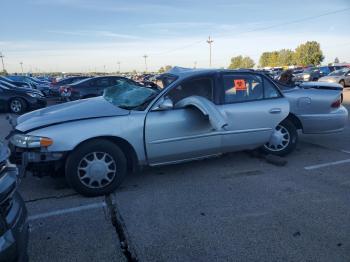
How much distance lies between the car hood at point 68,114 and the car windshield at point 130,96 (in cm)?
17

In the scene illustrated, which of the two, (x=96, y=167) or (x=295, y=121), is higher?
(x=295, y=121)

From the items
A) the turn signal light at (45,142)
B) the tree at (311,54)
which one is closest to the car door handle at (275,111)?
the turn signal light at (45,142)

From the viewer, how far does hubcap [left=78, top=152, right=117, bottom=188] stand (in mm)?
3893

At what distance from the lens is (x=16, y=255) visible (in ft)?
6.44

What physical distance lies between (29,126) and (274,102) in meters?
3.54

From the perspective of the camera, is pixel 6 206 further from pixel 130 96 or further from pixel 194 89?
pixel 194 89

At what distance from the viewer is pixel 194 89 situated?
4.70 metres

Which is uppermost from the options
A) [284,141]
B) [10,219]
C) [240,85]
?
[240,85]

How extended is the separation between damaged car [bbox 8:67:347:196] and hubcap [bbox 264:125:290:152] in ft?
0.05

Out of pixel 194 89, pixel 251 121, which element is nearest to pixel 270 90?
pixel 251 121

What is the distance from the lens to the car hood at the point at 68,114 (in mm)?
3967

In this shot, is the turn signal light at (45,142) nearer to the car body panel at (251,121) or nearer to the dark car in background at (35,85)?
the car body panel at (251,121)

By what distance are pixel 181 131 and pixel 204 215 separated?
129 cm

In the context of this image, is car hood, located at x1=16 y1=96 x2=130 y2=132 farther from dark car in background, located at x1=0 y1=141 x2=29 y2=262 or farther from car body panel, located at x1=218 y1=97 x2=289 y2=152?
dark car in background, located at x1=0 y1=141 x2=29 y2=262
